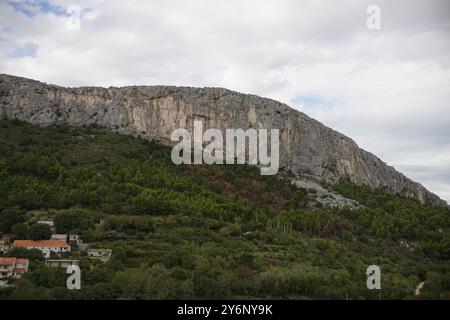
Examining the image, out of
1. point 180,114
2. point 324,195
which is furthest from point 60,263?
point 180,114

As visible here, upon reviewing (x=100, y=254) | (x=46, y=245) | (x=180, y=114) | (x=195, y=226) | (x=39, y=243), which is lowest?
(x=100, y=254)

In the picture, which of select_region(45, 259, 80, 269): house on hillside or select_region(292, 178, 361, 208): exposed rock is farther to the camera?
select_region(292, 178, 361, 208): exposed rock

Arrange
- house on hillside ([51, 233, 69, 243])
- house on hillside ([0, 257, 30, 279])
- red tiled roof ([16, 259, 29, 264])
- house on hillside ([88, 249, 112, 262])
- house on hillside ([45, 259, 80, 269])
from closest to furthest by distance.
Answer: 1. house on hillside ([0, 257, 30, 279])
2. red tiled roof ([16, 259, 29, 264])
3. house on hillside ([45, 259, 80, 269])
4. house on hillside ([88, 249, 112, 262])
5. house on hillside ([51, 233, 69, 243])

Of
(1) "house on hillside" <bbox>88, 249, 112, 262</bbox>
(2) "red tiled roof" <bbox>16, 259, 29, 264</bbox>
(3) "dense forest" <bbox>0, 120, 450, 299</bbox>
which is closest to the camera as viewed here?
(3) "dense forest" <bbox>0, 120, 450, 299</bbox>

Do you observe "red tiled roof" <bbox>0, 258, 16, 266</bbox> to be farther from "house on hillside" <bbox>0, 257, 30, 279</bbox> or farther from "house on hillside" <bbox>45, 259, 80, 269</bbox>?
"house on hillside" <bbox>45, 259, 80, 269</bbox>

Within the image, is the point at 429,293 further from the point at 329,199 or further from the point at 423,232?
the point at 329,199

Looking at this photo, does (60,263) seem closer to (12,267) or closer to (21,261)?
(21,261)

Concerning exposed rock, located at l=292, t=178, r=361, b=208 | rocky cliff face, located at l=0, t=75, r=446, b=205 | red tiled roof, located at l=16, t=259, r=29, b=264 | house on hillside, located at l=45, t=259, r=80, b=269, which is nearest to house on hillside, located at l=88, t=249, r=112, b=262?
house on hillside, located at l=45, t=259, r=80, b=269
